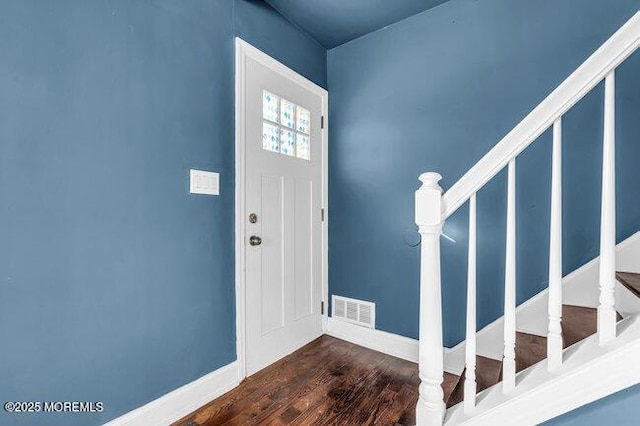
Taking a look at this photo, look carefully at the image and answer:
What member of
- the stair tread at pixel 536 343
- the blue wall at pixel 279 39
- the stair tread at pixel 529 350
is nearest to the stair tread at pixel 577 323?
the stair tread at pixel 536 343

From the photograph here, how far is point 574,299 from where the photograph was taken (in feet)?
5.12

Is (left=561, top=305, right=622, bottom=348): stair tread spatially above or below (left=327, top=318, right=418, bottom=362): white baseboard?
above

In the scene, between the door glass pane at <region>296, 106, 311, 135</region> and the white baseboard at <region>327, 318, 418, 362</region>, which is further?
the door glass pane at <region>296, 106, 311, 135</region>

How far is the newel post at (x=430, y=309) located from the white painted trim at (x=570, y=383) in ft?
0.33

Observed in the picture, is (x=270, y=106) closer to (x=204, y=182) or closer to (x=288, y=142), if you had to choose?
(x=288, y=142)

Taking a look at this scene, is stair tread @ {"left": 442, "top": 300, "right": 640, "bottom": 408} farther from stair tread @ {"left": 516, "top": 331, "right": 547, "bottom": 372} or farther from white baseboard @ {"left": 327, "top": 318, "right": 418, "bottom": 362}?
white baseboard @ {"left": 327, "top": 318, "right": 418, "bottom": 362}

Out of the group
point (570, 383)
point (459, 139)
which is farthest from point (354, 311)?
point (570, 383)

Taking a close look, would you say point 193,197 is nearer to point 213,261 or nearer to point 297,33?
point 213,261

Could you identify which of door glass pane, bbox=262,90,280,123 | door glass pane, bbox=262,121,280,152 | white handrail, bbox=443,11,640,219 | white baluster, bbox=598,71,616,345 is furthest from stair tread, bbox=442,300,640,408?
door glass pane, bbox=262,90,280,123

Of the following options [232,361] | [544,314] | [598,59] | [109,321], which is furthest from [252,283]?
[598,59]

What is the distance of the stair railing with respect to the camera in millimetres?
869

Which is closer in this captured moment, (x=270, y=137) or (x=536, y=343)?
(x=536, y=343)

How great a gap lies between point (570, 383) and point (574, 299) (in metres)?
0.90

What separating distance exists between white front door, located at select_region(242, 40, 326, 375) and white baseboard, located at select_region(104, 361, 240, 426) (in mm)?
165
